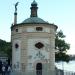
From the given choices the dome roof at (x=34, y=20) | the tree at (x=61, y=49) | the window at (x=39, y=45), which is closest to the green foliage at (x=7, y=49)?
the tree at (x=61, y=49)

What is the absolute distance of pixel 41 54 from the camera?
141ft

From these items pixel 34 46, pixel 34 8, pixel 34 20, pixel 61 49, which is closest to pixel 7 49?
pixel 61 49

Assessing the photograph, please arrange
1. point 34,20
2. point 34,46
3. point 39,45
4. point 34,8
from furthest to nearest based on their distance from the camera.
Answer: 1. point 34,8
2. point 34,20
3. point 39,45
4. point 34,46

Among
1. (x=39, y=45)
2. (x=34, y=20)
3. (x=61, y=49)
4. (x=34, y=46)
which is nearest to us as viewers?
(x=34, y=46)

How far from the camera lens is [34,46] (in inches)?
1682

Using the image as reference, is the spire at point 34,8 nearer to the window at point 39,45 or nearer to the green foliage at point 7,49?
the window at point 39,45

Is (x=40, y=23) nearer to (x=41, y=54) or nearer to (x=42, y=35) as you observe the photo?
(x=42, y=35)

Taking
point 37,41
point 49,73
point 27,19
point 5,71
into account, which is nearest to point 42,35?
→ point 37,41

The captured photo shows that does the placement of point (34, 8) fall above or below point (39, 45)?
above

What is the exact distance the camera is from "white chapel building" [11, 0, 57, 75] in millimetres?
42656

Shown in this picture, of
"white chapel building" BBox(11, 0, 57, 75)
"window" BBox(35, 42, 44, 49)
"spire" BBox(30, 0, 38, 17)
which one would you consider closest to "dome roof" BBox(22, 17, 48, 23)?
"white chapel building" BBox(11, 0, 57, 75)

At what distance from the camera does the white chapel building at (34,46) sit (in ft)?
140

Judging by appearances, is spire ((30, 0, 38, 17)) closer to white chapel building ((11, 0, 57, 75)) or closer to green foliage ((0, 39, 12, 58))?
white chapel building ((11, 0, 57, 75))

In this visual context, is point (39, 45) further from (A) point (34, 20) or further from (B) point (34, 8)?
(B) point (34, 8)
